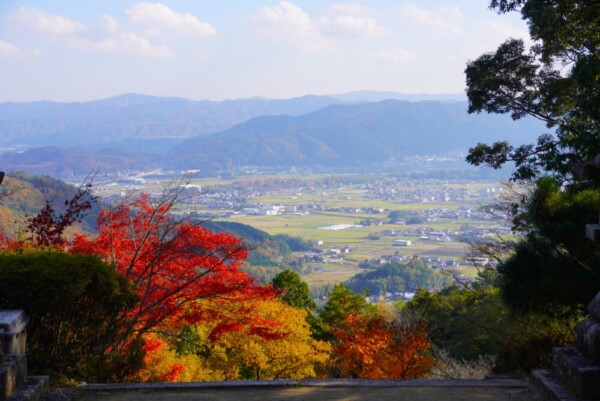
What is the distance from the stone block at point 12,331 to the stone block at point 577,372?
378 centimetres

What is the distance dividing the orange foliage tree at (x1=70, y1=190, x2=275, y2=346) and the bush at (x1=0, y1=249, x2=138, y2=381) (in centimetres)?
250

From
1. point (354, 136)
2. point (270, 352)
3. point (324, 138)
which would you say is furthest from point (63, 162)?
point (270, 352)

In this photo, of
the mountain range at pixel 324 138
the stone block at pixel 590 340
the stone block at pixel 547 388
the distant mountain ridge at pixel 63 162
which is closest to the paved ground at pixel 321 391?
the stone block at pixel 547 388

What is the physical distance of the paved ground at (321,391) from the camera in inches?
218

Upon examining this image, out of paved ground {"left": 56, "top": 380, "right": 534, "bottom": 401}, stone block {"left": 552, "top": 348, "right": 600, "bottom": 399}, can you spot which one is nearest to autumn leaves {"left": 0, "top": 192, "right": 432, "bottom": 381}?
paved ground {"left": 56, "top": 380, "right": 534, "bottom": 401}

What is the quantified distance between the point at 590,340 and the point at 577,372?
226 mm

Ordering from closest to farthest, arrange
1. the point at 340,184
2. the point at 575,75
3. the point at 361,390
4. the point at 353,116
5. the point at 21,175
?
the point at 361,390 → the point at 575,75 → the point at 21,175 → the point at 340,184 → the point at 353,116

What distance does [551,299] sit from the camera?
7.29 meters

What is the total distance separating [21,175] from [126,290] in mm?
33043

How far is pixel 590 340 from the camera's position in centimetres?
427

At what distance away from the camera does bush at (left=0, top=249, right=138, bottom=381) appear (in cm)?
543

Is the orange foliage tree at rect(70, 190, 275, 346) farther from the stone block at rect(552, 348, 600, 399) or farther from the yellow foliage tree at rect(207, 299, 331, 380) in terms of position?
the stone block at rect(552, 348, 600, 399)

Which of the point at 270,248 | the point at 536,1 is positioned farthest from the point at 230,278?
the point at 270,248

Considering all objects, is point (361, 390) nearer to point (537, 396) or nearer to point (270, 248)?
point (537, 396)
